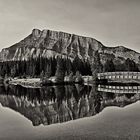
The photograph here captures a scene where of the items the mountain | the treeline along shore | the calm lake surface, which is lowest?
the calm lake surface

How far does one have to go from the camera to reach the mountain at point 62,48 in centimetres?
1762

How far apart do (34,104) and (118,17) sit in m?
7.08

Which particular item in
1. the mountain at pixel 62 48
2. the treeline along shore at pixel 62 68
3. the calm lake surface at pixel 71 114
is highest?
the mountain at pixel 62 48

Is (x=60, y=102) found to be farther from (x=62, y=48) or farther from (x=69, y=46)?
(x=62, y=48)

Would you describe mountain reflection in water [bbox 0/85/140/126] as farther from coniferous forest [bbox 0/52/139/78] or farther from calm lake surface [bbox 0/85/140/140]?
coniferous forest [bbox 0/52/139/78]

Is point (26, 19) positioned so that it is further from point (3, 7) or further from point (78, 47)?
point (78, 47)

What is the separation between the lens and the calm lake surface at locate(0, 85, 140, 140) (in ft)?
26.8

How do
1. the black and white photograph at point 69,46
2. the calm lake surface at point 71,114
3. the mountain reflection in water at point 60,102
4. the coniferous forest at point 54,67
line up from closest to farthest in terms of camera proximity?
the calm lake surface at point 71,114, the mountain reflection in water at point 60,102, the black and white photograph at point 69,46, the coniferous forest at point 54,67

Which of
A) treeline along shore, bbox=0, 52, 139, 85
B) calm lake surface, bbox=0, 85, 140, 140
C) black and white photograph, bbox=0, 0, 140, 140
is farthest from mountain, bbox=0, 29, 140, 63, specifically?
calm lake surface, bbox=0, 85, 140, 140

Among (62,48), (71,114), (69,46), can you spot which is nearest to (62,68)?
(62,48)

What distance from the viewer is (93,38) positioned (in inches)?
709

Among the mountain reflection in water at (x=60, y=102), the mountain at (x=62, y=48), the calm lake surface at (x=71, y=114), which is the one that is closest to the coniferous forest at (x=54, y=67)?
the mountain at (x=62, y=48)

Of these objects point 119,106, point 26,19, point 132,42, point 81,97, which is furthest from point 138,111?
point 26,19

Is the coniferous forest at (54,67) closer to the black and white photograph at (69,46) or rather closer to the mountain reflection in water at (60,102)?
the black and white photograph at (69,46)
